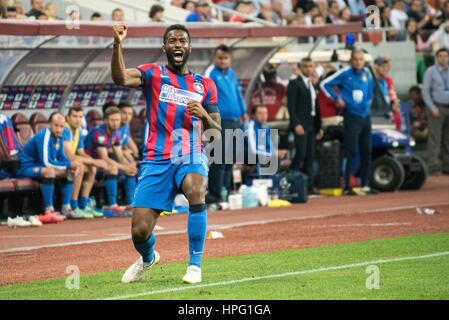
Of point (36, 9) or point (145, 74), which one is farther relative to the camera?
point (36, 9)

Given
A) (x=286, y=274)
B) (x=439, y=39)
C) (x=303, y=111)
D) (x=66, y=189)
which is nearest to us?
(x=286, y=274)

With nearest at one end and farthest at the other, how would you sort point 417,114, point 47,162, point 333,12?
1. point 47,162
2. point 417,114
3. point 333,12

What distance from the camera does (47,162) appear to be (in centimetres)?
1711

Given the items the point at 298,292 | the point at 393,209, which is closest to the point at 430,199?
the point at 393,209

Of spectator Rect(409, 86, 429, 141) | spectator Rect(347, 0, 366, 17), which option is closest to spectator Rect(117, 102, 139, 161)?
spectator Rect(409, 86, 429, 141)

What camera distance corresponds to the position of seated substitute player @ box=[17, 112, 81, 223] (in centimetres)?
1703

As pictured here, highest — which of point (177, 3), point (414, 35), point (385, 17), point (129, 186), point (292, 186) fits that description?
point (177, 3)

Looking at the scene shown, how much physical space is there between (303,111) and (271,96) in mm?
1529

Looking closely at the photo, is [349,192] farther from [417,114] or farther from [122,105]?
[417,114]

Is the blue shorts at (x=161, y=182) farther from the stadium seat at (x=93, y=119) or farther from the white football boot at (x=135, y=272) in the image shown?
the stadium seat at (x=93, y=119)

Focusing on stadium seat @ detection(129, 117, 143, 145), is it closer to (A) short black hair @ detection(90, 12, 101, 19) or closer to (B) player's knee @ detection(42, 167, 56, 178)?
(A) short black hair @ detection(90, 12, 101, 19)

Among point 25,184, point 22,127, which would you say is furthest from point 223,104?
point 25,184

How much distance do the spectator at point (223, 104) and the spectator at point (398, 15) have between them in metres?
8.74
